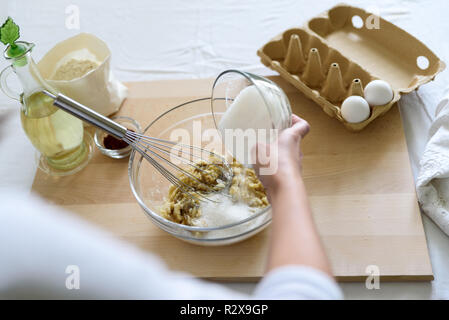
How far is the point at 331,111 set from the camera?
84 cm

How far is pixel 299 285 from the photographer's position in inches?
16.1

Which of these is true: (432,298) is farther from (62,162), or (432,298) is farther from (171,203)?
(62,162)

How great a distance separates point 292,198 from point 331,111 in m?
0.39

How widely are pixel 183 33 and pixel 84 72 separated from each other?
12.6 inches

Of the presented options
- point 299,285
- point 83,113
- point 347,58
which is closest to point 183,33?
point 347,58

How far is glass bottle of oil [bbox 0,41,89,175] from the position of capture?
28.6 inches

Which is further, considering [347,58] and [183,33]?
[183,33]

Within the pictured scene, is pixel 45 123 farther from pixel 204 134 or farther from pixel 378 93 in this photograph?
pixel 378 93

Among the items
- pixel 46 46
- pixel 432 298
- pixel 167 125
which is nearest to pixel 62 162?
pixel 167 125
